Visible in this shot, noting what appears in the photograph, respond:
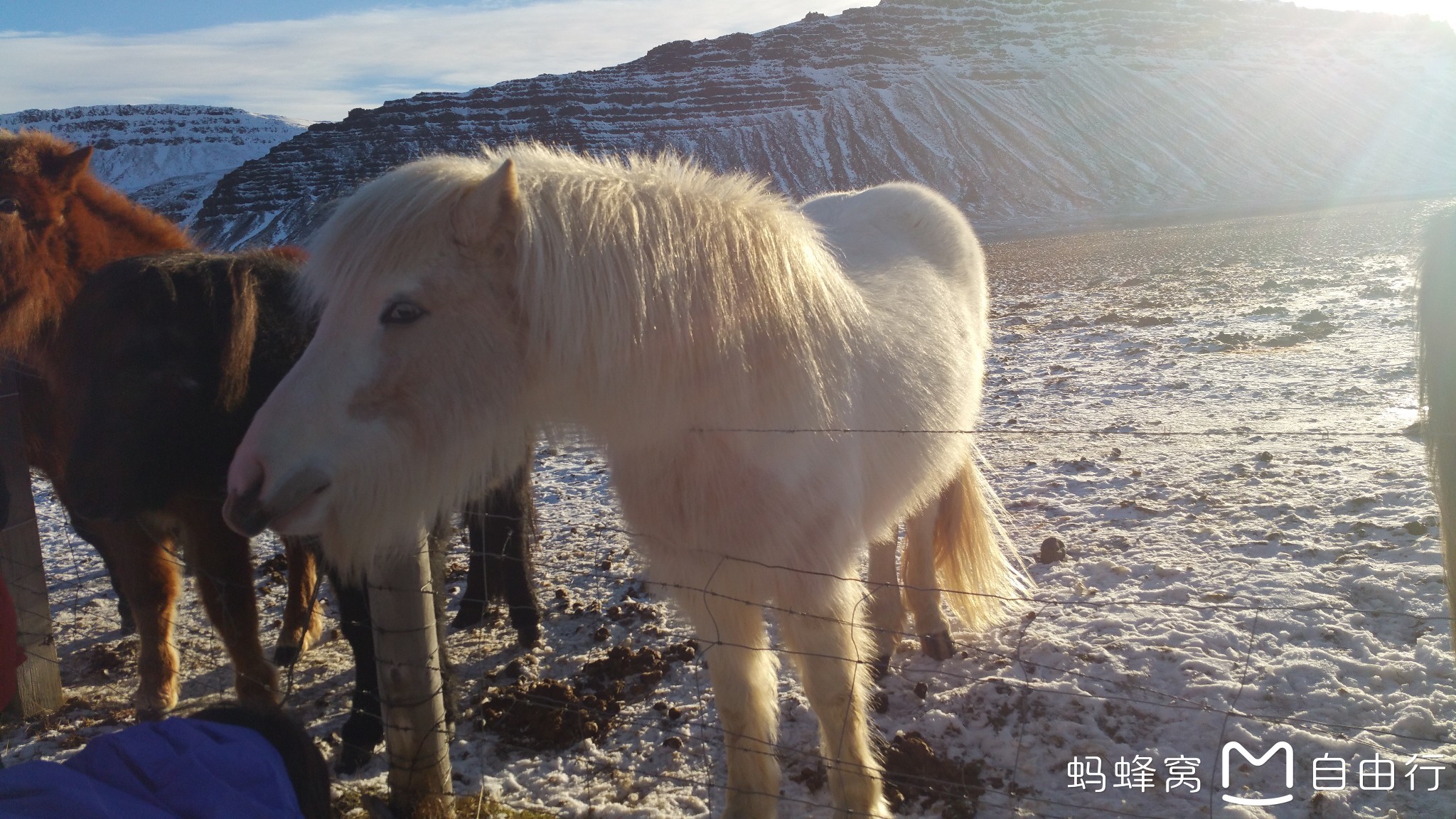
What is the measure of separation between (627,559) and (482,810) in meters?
1.93

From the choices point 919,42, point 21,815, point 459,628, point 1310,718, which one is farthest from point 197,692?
point 919,42

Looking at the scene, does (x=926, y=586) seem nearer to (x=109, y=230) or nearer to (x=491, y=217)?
(x=491, y=217)

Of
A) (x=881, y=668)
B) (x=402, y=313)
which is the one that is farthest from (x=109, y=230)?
(x=881, y=668)

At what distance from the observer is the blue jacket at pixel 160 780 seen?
1007 mm

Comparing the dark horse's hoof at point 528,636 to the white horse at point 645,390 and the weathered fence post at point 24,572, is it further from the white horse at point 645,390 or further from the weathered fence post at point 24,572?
the weathered fence post at point 24,572

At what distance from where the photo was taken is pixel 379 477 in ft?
5.22

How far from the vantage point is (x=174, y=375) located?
247 cm

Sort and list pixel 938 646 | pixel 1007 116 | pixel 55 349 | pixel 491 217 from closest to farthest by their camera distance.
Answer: pixel 491 217, pixel 55 349, pixel 938 646, pixel 1007 116

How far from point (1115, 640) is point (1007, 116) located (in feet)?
280

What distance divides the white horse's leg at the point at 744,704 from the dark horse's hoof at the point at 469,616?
6.39ft

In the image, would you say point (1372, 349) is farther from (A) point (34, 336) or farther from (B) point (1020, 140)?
(B) point (1020, 140)

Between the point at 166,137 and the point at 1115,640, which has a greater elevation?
the point at 166,137

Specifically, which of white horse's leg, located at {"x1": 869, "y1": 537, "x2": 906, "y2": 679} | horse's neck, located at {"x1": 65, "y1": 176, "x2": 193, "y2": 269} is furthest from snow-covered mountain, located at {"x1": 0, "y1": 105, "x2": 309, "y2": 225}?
white horse's leg, located at {"x1": 869, "y1": 537, "x2": 906, "y2": 679}
